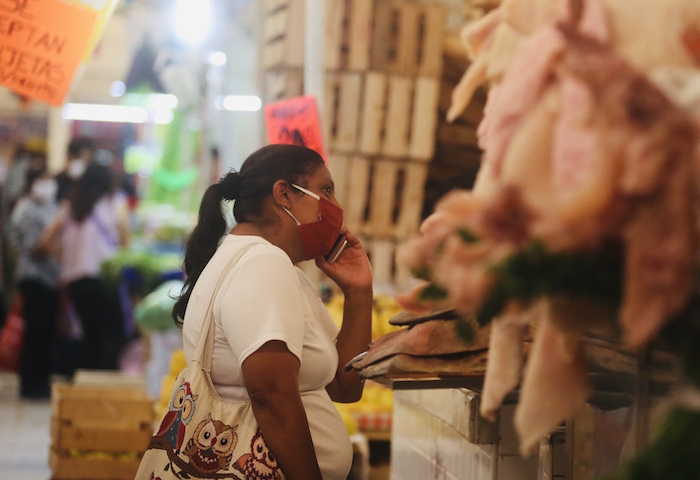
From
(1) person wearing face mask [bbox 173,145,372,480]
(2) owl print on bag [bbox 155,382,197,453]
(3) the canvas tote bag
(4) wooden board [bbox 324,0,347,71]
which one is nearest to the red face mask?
(1) person wearing face mask [bbox 173,145,372,480]

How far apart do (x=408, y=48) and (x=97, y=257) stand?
4153 mm

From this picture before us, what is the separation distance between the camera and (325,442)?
8.02 ft

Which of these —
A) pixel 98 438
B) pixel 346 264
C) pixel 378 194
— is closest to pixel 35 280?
pixel 378 194

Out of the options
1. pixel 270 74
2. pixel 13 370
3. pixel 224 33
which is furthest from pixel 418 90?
pixel 13 370

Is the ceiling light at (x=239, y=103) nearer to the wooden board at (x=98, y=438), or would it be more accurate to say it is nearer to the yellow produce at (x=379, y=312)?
the yellow produce at (x=379, y=312)

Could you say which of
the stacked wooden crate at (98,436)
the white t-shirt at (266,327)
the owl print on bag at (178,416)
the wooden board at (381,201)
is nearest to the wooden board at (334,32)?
the wooden board at (381,201)

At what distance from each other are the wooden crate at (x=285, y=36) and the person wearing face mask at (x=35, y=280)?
3.69 meters

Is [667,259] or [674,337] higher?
[667,259]

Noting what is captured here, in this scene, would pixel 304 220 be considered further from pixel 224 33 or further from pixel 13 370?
pixel 13 370

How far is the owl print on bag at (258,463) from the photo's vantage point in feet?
7.32

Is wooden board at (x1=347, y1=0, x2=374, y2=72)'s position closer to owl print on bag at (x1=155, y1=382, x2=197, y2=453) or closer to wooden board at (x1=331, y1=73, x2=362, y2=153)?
wooden board at (x1=331, y1=73, x2=362, y2=153)

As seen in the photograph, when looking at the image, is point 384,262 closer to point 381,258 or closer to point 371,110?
point 381,258

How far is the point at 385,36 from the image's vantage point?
6.03 m

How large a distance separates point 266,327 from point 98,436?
2823 mm
